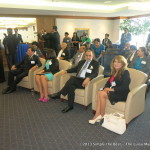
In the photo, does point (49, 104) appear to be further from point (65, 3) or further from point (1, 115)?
point (65, 3)

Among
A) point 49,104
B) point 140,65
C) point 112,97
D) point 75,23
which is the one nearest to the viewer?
point 112,97

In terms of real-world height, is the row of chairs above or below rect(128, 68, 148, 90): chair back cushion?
below

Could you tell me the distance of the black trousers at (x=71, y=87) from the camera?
336 centimetres

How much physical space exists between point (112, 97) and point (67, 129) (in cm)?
98

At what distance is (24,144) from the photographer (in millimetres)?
2400

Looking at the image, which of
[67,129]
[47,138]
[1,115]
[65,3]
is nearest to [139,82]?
[67,129]

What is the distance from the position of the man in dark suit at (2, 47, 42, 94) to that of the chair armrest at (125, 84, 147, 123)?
2815 millimetres

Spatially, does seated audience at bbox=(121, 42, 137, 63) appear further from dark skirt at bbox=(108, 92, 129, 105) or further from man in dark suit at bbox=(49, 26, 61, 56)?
man in dark suit at bbox=(49, 26, 61, 56)

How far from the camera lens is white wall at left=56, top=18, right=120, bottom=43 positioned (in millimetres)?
10348

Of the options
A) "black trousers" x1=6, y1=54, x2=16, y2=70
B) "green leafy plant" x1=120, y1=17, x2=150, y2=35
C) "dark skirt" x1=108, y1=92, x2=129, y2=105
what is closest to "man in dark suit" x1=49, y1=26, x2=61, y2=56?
"black trousers" x1=6, y1=54, x2=16, y2=70

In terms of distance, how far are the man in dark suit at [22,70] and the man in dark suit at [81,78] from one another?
4.18ft

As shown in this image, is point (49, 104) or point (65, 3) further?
point (65, 3)

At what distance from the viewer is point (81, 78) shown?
348 centimetres

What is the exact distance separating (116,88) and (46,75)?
1.86 metres
